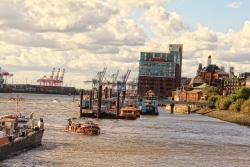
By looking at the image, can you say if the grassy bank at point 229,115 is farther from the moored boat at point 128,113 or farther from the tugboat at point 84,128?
the tugboat at point 84,128

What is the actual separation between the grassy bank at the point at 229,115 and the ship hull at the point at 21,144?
73.4 m

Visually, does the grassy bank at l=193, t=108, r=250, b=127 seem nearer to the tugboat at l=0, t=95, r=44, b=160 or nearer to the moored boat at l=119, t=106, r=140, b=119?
the moored boat at l=119, t=106, r=140, b=119

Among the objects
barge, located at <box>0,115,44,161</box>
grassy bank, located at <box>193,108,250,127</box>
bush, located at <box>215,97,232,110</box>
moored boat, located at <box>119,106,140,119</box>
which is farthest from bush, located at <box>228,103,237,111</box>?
barge, located at <box>0,115,44,161</box>

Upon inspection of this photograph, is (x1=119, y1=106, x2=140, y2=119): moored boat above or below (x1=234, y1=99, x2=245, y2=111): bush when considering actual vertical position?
below

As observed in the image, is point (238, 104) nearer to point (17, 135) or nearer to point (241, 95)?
point (241, 95)

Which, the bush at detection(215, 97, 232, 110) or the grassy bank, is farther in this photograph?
the bush at detection(215, 97, 232, 110)

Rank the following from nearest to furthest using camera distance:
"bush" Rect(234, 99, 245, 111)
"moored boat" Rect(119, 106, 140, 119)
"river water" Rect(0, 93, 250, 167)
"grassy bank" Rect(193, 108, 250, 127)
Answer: "river water" Rect(0, 93, 250, 167)
"moored boat" Rect(119, 106, 140, 119)
"grassy bank" Rect(193, 108, 250, 127)
"bush" Rect(234, 99, 245, 111)

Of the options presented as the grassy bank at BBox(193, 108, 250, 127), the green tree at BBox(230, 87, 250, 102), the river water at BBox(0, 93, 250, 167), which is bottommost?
the river water at BBox(0, 93, 250, 167)

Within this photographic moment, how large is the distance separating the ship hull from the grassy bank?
7341 centimetres

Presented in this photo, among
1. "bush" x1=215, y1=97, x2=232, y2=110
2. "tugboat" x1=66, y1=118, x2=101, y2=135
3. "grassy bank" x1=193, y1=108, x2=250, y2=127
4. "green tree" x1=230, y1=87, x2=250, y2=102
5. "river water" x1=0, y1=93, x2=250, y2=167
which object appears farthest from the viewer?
"green tree" x1=230, y1=87, x2=250, y2=102

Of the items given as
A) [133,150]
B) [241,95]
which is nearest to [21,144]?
[133,150]

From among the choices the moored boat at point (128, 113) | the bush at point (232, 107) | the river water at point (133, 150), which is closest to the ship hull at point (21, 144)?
the river water at point (133, 150)

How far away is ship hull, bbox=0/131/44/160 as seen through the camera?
54.5m

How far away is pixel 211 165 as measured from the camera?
6100cm
